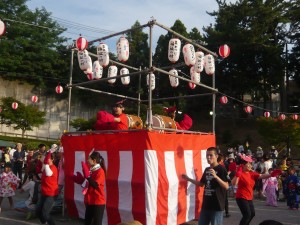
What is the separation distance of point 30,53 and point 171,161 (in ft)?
118

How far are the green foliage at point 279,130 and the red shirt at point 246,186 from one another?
878 inches

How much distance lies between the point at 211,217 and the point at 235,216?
14.5ft

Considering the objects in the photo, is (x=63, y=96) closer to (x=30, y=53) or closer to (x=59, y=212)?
(x=30, y=53)

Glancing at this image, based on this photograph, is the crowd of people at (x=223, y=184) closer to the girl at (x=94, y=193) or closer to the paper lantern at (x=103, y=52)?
the girl at (x=94, y=193)

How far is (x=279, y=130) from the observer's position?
28203 millimetres

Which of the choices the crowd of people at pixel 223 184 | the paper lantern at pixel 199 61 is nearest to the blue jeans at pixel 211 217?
the crowd of people at pixel 223 184

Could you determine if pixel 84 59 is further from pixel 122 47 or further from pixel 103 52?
pixel 122 47

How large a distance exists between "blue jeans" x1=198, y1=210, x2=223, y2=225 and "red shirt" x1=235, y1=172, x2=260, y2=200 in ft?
4.93

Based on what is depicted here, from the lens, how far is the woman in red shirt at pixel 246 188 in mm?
6672

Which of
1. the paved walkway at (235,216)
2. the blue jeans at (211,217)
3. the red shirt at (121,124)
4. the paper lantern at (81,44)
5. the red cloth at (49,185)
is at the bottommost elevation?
the paved walkway at (235,216)

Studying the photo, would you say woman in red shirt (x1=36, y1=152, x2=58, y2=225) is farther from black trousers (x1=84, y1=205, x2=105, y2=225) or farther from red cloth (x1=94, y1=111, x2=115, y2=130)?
red cloth (x1=94, y1=111, x2=115, y2=130)

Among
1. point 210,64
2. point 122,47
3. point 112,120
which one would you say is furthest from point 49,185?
point 210,64

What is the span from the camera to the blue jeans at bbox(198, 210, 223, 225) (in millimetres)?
5355

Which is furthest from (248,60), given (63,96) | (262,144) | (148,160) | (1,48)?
(148,160)
